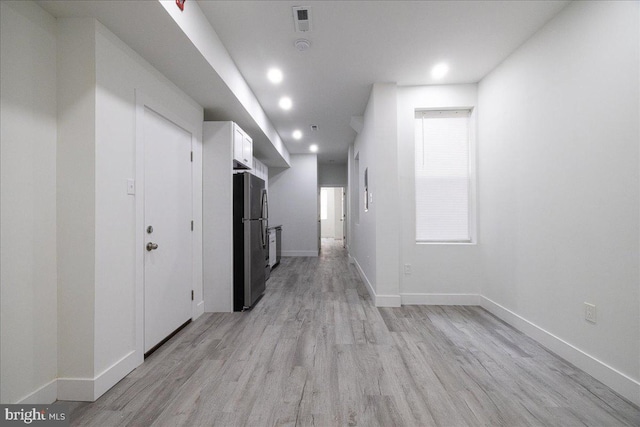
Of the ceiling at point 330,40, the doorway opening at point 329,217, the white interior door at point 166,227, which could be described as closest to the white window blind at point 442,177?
the ceiling at point 330,40

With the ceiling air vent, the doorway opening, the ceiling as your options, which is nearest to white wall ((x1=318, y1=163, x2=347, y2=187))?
the doorway opening

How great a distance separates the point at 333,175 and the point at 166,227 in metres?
7.25

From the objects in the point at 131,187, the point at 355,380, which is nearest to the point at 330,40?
the point at 131,187

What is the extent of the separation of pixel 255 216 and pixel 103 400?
226 centimetres

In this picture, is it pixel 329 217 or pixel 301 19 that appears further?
pixel 329 217

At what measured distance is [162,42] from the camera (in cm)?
205

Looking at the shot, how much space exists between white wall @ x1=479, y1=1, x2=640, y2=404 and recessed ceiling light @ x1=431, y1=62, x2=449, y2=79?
1.77ft

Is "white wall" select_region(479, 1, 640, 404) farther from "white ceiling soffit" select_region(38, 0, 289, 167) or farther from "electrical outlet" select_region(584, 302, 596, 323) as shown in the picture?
"white ceiling soffit" select_region(38, 0, 289, 167)

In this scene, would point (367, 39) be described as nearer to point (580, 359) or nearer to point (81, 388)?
point (580, 359)

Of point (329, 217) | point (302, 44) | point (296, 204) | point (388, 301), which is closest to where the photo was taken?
point (302, 44)

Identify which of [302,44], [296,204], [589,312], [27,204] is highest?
[302,44]

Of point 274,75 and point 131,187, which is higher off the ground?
point 274,75

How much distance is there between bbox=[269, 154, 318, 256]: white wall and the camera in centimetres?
766

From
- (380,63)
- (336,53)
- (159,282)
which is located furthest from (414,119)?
(159,282)
